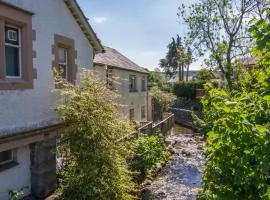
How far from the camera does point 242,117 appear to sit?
3590 millimetres

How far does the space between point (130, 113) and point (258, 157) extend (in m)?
24.2

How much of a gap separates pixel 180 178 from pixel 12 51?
10.0 metres

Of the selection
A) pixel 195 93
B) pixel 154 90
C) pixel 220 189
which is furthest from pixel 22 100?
pixel 195 93

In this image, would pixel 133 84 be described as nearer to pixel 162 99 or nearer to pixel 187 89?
pixel 162 99

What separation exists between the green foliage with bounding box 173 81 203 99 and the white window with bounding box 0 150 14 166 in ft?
125

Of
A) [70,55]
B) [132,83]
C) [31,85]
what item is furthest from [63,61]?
[132,83]

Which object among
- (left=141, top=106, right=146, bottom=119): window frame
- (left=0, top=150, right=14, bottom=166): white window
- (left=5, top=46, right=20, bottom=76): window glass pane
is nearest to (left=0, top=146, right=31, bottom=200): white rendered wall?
(left=0, top=150, right=14, bottom=166): white window

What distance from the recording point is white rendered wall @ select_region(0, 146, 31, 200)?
31.5 ft

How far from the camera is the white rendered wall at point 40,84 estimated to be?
9.28 meters

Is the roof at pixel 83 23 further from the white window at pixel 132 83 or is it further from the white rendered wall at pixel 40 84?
the white window at pixel 132 83

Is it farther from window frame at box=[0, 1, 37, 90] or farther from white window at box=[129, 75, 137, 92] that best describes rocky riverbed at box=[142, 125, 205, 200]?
white window at box=[129, 75, 137, 92]

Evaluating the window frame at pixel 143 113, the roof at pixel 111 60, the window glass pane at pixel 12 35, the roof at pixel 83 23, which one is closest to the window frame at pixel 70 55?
the roof at pixel 83 23

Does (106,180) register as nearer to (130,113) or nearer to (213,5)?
Result: (130,113)

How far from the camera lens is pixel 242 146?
377 cm
